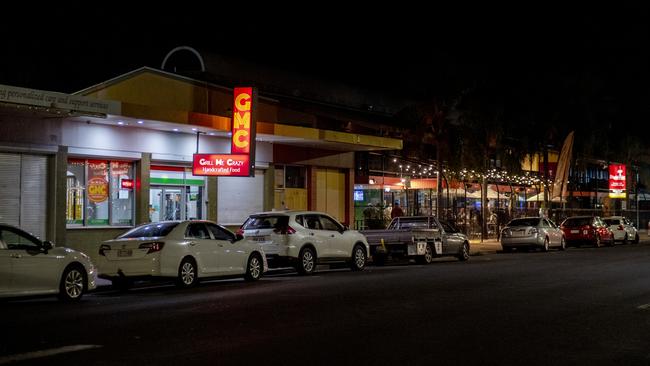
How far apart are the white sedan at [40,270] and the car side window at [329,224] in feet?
25.9

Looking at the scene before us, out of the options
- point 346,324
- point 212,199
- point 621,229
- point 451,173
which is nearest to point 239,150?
point 212,199

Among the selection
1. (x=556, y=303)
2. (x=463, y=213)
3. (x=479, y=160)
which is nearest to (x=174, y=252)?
(x=556, y=303)

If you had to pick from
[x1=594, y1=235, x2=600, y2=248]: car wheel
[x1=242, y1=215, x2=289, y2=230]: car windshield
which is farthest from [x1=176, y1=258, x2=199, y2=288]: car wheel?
[x1=594, y1=235, x2=600, y2=248]: car wheel

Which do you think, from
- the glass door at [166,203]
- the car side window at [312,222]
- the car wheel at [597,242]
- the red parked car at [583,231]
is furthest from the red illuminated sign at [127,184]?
the car wheel at [597,242]

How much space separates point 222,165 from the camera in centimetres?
2448

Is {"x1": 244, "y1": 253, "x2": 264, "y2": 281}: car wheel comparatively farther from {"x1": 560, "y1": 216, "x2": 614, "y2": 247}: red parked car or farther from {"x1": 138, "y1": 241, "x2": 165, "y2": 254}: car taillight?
{"x1": 560, "y1": 216, "x2": 614, "y2": 247}: red parked car

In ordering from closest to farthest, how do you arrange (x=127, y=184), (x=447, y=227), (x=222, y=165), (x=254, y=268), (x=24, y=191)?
1. (x=254, y=268)
2. (x=24, y=191)
3. (x=127, y=184)
4. (x=222, y=165)
5. (x=447, y=227)

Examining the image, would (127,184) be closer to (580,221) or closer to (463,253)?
(463,253)

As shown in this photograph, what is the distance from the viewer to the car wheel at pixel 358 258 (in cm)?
2203

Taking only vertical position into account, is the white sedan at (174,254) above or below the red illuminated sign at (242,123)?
below

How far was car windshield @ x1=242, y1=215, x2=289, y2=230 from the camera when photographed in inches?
797

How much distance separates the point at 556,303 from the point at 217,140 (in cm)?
1581

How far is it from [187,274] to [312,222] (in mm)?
5017

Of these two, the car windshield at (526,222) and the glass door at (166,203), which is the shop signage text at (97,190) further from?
the car windshield at (526,222)
